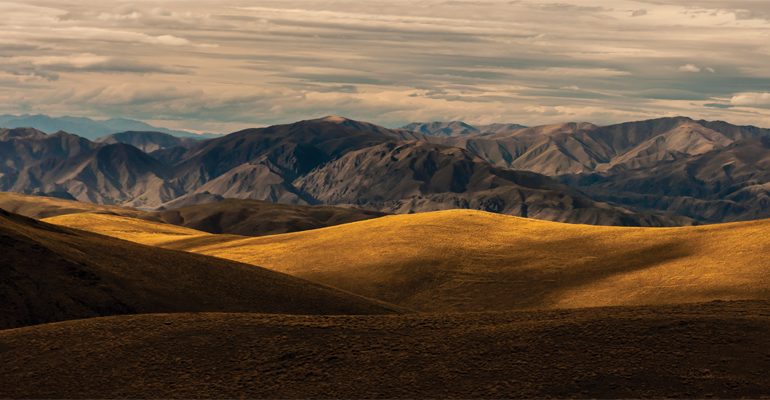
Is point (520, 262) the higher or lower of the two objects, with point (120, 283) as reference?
lower

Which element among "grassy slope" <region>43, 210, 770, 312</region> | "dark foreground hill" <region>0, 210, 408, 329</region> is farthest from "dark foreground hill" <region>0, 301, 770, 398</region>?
"grassy slope" <region>43, 210, 770, 312</region>

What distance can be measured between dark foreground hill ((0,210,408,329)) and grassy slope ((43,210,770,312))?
838 inches

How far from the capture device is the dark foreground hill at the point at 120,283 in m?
51.3

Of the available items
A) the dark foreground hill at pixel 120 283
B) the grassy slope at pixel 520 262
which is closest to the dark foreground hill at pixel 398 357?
the dark foreground hill at pixel 120 283

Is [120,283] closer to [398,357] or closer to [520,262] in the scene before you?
[398,357]

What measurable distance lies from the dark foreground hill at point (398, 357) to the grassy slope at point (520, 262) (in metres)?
41.2

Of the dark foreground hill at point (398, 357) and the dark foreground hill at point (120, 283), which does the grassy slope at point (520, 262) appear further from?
the dark foreground hill at point (398, 357)

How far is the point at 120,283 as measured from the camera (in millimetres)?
58281

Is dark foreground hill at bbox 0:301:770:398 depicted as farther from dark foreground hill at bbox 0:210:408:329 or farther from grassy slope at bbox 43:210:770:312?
grassy slope at bbox 43:210:770:312

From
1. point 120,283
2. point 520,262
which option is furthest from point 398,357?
point 520,262

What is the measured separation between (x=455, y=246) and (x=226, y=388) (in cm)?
8005

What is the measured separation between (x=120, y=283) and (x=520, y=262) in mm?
61335

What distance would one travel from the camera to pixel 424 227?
406ft

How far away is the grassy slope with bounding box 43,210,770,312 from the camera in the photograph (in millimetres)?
82875
